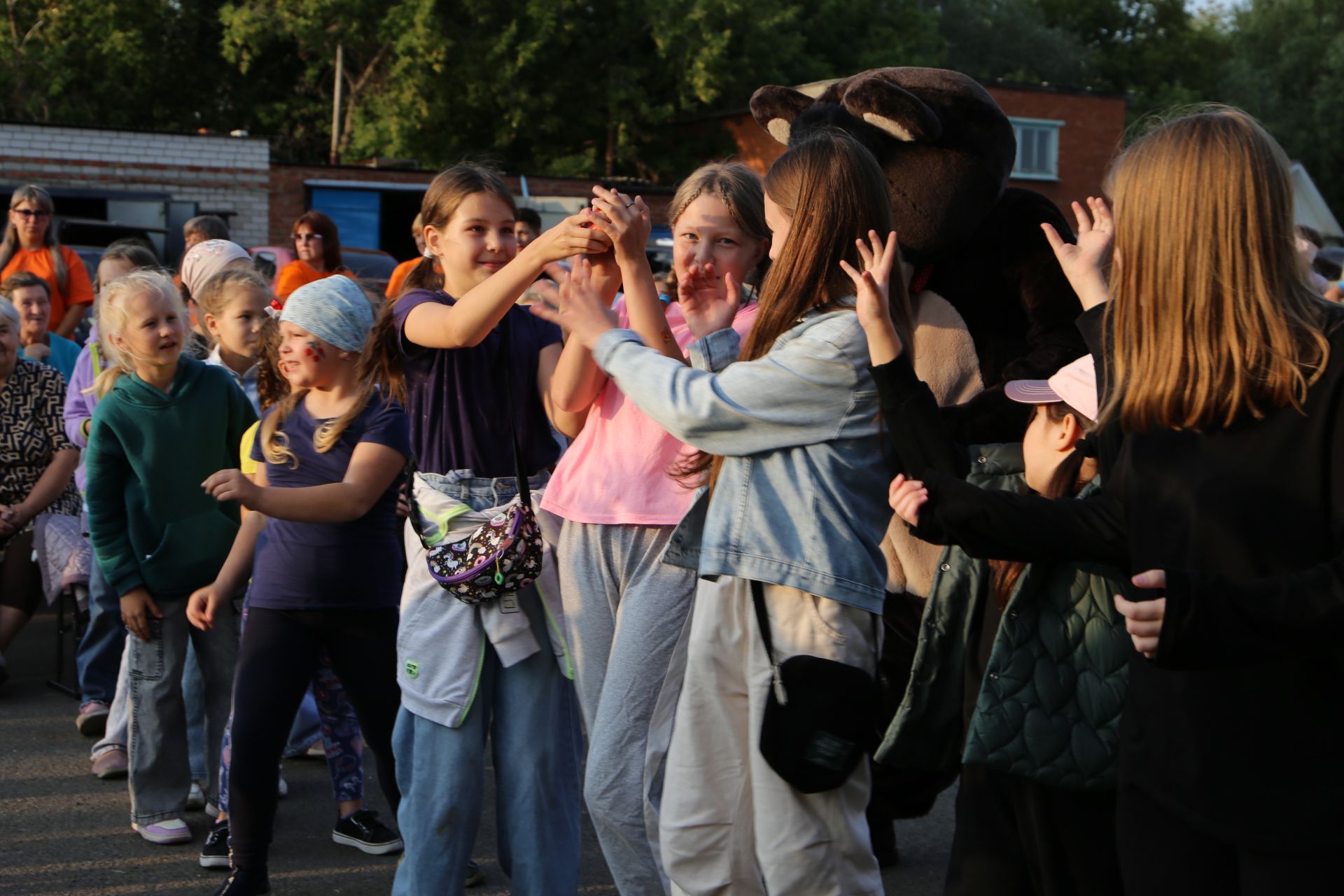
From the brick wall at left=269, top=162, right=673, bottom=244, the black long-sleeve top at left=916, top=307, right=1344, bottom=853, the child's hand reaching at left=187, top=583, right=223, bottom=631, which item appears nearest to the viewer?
the black long-sleeve top at left=916, top=307, right=1344, bottom=853

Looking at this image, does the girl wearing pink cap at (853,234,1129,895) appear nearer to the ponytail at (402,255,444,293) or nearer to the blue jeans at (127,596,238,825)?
the ponytail at (402,255,444,293)

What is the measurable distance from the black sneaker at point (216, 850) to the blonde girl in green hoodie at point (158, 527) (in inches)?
9.3

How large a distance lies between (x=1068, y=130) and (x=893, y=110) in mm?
34745

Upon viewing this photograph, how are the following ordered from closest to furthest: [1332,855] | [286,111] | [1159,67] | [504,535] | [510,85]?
1. [1332,855]
2. [504,535]
3. [510,85]
4. [286,111]
5. [1159,67]

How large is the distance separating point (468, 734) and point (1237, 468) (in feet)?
6.56

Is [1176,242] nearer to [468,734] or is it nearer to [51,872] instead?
[468,734]

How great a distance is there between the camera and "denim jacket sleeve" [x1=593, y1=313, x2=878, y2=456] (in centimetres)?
275

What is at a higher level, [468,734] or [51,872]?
[468,734]

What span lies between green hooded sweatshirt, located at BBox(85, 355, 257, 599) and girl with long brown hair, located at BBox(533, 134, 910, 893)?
2.39m

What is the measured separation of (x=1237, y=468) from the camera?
2.09 meters

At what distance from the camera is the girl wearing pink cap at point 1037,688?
2.66m

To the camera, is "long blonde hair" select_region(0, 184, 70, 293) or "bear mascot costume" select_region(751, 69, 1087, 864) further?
"long blonde hair" select_region(0, 184, 70, 293)

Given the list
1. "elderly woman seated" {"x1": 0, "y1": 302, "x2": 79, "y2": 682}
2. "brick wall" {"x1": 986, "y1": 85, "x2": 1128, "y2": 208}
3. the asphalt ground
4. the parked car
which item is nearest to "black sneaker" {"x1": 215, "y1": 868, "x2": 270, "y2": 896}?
the asphalt ground

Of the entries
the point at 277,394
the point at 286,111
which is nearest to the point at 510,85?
the point at 286,111
